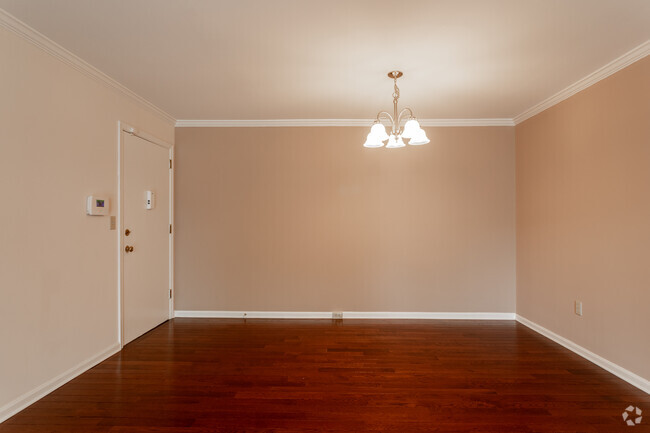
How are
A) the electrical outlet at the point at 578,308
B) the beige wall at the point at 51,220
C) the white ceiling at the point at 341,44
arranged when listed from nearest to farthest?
the white ceiling at the point at 341,44, the beige wall at the point at 51,220, the electrical outlet at the point at 578,308

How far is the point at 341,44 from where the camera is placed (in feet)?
8.06

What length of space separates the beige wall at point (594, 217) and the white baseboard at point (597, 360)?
5cm

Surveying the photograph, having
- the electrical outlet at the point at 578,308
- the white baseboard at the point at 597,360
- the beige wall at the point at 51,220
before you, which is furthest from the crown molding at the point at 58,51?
the white baseboard at the point at 597,360

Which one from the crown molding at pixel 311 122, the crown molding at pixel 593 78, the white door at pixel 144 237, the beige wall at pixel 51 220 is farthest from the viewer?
the crown molding at pixel 311 122

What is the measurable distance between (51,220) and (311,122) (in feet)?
9.47

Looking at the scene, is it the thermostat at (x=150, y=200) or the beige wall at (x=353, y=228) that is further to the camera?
the beige wall at (x=353, y=228)

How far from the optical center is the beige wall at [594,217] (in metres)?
2.55

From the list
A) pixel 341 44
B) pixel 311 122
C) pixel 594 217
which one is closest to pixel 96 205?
pixel 341 44

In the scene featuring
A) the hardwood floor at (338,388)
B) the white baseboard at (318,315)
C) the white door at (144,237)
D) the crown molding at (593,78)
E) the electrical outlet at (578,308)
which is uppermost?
the crown molding at (593,78)

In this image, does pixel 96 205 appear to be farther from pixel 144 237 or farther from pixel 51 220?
pixel 144 237

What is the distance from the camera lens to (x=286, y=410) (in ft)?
7.38

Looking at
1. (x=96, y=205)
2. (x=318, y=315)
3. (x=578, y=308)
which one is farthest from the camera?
(x=318, y=315)

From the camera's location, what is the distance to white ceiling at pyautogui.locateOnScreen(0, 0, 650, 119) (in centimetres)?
205

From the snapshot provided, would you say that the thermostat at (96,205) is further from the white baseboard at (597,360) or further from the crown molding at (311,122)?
the white baseboard at (597,360)
